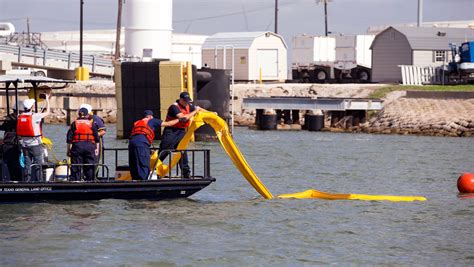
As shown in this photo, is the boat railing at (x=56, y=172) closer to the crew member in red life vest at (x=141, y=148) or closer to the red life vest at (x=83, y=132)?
the red life vest at (x=83, y=132)

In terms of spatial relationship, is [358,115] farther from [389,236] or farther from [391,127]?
[389,236]

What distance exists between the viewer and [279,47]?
250 ft

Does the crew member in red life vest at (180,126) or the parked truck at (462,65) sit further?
the parked truck at (462,65)

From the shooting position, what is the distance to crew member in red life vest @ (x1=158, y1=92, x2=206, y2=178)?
69.9 ft

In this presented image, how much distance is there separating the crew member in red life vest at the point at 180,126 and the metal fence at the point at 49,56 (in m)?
42.0

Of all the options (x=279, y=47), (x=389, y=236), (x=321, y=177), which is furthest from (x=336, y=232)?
(x=279, y=47)

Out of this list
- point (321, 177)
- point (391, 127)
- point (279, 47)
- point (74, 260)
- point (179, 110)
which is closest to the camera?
point (74, 260)

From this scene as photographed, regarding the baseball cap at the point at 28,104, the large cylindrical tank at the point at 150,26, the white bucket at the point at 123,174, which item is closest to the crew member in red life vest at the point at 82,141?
the baseball cap at the point at 28,104

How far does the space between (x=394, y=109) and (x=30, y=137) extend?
3371cm

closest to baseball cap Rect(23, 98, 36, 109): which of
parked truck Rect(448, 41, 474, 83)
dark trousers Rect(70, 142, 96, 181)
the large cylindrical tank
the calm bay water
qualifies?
dark trousers Rect(70, 142, 96, 181)

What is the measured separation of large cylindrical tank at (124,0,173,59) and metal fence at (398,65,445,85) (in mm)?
14625

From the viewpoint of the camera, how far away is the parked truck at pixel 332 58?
73812 millimetres

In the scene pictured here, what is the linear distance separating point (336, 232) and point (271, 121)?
3356 centimetres

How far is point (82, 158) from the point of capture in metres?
20.4
